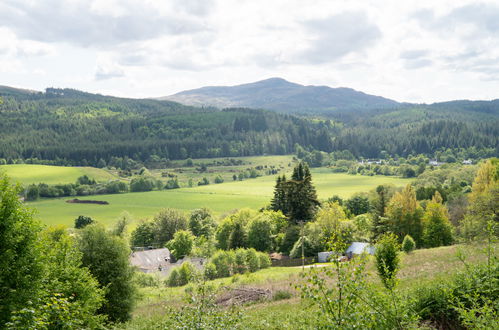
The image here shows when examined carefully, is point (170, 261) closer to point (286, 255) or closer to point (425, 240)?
point (286, 255)

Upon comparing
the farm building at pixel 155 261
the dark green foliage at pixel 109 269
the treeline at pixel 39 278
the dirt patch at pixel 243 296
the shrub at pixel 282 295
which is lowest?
the farm building at pixel 155 261

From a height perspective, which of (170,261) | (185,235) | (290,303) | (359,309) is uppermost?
(359,309)

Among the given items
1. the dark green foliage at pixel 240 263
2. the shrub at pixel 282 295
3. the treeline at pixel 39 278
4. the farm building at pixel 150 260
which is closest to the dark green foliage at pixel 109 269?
the treeline at pixel 39 278

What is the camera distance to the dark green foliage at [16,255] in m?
12.8

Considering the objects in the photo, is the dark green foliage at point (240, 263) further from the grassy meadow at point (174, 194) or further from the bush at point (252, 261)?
the grassy meadow at point (174, 194)

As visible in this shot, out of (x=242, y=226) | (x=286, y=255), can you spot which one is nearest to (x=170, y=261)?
(x=242, y=226)

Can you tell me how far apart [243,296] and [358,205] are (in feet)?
221

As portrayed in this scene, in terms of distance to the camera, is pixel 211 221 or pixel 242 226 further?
pixel 211 221

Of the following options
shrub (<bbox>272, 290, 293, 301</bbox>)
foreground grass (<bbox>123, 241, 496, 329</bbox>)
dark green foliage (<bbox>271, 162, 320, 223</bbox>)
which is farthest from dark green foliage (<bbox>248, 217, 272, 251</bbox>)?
shrub (<bbox>272, 290, 293, 301</bbox>)

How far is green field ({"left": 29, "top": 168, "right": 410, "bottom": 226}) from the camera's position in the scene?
3809 inches

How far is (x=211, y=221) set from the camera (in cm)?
8162

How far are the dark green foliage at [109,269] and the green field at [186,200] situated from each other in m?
67.1

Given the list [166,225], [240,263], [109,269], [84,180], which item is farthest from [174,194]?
[109,269]

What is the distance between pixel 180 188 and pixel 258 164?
6439cm
